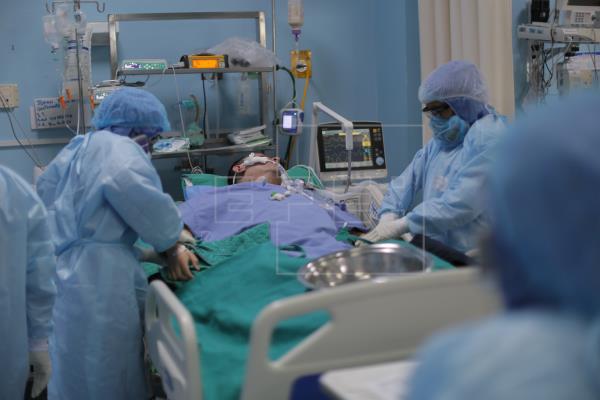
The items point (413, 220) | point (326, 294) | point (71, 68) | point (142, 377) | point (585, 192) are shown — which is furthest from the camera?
point (71, 68)

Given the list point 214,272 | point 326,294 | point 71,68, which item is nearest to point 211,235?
point 214,272

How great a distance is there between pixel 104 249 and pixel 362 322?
1.03 meters

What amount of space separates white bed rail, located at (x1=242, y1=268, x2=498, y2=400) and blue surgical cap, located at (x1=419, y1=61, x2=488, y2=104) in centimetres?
117

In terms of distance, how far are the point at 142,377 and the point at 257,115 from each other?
247 cm

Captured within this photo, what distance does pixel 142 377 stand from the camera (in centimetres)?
242

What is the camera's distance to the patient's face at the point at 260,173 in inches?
141

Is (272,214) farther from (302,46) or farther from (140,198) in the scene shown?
(302,46)

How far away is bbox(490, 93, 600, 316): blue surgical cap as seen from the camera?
2.22 ft

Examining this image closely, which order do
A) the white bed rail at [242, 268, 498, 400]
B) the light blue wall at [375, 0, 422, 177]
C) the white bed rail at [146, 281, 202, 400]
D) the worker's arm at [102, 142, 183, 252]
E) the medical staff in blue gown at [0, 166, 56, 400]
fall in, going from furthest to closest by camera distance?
the light blue wall at [375, 0, 422, 177] → the worker's arm at [102, 142, 183, 252] → the medical staff in blue gown at [0, 166, 56, 400] → the white bed rail at [146, 281, 202, 400] → the white bed rail at [242, 268, 498, 400]

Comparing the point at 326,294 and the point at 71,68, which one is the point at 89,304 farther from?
the point at 71,68

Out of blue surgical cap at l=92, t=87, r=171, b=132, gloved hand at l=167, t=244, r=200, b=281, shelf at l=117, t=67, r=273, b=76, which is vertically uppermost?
shelf at l=117, t=67, r=273, b=76

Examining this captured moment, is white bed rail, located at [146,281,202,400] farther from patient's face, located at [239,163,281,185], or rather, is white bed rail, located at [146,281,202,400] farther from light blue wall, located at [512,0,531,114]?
light blue wall, located at [512,0,531,114]

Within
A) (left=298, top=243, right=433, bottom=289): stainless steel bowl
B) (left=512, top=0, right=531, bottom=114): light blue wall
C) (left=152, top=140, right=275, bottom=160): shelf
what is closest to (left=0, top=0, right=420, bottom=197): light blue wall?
(left=152, top=140, right=275, bottom=160): shelf

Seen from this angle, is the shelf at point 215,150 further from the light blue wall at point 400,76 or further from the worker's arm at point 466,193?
the worker's arm at point 466,193
